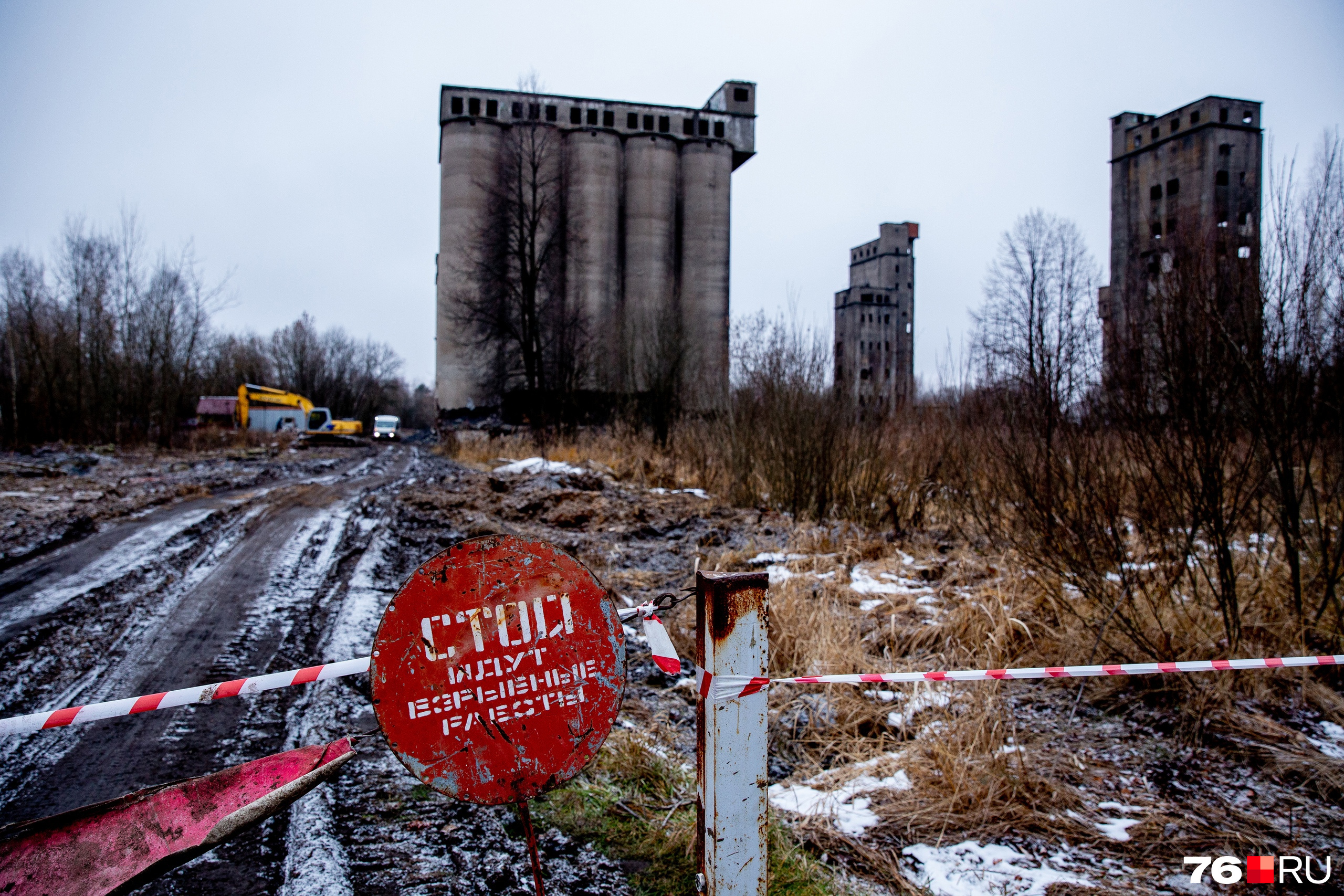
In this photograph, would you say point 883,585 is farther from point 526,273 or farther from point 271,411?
point 271,411

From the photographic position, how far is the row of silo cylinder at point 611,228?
29.7 m

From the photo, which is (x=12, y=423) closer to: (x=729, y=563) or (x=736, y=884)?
(x=729, y=563)

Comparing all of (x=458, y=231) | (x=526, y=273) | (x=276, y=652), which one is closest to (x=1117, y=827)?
(x=276, y=652)

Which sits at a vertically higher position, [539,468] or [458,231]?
[458,231]


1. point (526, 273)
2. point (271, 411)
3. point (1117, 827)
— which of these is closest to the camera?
point (1117, 827)

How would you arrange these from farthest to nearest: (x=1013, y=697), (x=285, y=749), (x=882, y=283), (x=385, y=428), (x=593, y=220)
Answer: (x=882, y=283)
(x=385, y=428)
(x=593, y=220)
(x=1013, y=697)
(x=285, y=749)

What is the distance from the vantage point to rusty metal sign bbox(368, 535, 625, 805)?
61.2 inches

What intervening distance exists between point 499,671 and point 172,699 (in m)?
0.82

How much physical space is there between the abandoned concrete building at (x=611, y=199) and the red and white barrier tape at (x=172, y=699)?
2509 cm

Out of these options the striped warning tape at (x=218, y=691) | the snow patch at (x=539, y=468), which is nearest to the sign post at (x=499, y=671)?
the striped warning tape at (x=218, y=691)

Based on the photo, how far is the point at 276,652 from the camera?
4.36m

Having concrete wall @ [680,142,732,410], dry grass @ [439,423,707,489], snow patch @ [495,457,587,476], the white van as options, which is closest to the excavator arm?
the white van

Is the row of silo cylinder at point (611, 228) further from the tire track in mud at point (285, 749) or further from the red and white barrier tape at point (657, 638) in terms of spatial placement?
the red and white barrier tape at point (657, 638)

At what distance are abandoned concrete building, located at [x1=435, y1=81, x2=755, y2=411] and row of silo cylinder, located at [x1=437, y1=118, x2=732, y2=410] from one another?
0.05 meters
